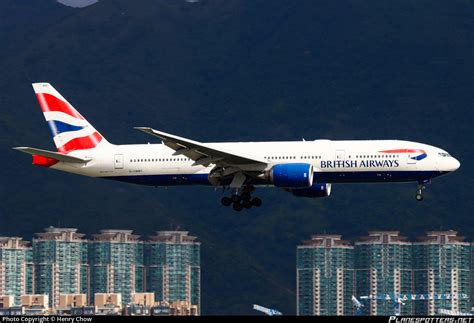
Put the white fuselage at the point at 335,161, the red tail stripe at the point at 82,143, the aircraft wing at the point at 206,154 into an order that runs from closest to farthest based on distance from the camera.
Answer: the aircraft wing at the point at 206,154, the white fuselage at the point at 335,161, the red tail stripe at the point at 82,143

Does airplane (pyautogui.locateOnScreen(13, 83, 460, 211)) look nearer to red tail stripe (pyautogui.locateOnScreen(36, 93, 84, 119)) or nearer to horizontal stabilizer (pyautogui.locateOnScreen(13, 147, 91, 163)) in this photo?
horizontal stabilizer (pyautogui.locateOnScreen(13, 147, 91, 163))

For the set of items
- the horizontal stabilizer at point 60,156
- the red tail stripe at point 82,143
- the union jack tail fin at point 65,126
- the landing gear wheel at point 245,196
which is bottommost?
the landing gear wheel at point 245,196

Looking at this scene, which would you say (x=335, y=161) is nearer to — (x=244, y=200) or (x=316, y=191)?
(x=316, y=191)

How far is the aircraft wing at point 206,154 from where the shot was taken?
76.6 meters

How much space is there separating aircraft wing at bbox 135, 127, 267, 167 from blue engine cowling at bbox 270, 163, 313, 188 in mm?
1557

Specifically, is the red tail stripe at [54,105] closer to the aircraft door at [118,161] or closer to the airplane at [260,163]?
the airplane at [260,163]

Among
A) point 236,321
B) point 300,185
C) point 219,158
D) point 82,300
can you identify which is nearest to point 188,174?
point 219,158

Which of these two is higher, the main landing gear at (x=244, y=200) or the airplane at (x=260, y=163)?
the airplane at (x=260, y=163)

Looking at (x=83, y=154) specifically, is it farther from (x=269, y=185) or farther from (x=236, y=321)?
(x=236, y=321)

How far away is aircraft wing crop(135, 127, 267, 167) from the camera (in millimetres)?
76625

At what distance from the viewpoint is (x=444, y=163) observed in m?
79.1

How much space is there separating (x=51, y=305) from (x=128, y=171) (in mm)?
119988

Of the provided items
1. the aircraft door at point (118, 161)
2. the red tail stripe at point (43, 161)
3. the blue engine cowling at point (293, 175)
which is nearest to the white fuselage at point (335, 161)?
the aircraft door at point (118, 161)

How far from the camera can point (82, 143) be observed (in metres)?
85.4
